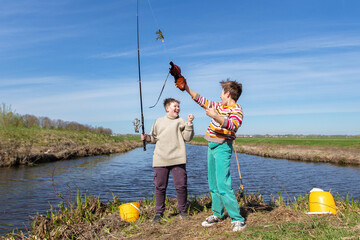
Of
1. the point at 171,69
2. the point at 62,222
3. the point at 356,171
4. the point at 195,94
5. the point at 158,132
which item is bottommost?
the point at 356,171

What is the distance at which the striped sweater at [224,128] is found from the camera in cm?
417

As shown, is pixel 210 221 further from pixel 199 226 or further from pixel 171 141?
pixel 171 141

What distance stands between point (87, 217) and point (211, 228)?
2707 millimetres

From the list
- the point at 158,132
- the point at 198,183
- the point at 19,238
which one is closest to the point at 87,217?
the point at 19,238

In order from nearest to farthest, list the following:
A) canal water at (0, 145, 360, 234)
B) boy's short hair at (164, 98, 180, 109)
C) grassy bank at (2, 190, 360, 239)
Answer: grassy bank at (2, 190, 360, 239), boy's short hair at (164, 98, 180, 109), canal water at (0, 145, 360, 234)

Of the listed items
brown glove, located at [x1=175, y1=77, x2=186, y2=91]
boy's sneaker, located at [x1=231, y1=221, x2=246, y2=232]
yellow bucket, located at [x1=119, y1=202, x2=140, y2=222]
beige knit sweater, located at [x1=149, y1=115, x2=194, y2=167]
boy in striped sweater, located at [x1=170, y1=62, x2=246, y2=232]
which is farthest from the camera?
yellow bucket, located at [x1=119, y1=202, x2=140, y2=222]

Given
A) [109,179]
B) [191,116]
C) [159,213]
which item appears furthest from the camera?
[109,179]

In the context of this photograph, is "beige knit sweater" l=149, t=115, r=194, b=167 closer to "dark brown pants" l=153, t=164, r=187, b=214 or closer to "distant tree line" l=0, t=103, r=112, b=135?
"dark brown pants" l=153, t=164, r=187, b=214

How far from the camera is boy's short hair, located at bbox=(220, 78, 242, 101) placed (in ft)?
14.5

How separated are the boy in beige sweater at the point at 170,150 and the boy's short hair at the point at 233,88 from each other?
0.78m

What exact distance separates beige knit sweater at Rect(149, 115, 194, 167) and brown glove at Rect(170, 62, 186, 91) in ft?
2.46

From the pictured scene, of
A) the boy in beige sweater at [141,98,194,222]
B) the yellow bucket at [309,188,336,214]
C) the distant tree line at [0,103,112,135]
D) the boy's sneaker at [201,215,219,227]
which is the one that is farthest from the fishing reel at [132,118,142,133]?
the distant tree line at [0,103,112,135]

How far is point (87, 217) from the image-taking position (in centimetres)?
584

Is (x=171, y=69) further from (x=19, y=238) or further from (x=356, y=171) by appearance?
(x=356, y=171)
